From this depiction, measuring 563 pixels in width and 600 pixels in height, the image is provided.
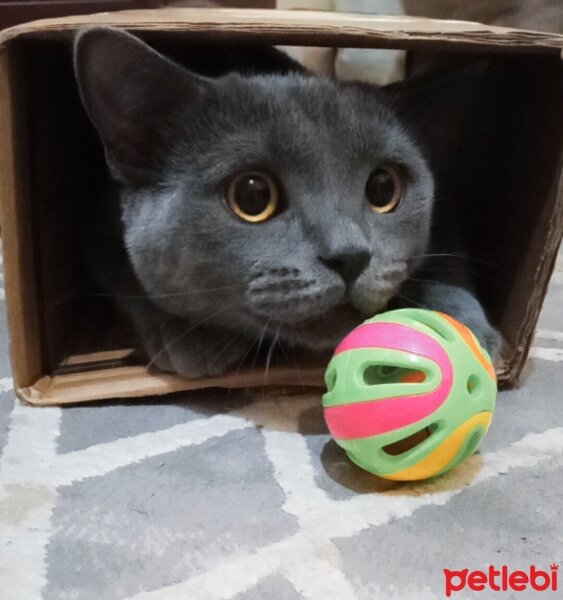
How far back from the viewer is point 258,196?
878mm

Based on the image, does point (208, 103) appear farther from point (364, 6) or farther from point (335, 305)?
point (364, 6)

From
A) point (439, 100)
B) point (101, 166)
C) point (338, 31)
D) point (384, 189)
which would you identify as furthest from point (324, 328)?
point (101, 166)

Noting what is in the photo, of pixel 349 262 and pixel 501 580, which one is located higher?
pixel 349 262

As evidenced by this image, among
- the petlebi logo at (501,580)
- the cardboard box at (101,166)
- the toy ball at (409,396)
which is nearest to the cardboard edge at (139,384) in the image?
the cardboard box at (101,166)

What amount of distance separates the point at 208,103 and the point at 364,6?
115 centimetres

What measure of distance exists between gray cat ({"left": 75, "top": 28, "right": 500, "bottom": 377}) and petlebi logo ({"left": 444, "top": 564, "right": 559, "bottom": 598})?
337 mm

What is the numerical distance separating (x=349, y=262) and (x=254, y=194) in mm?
160

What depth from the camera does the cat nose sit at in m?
0.80

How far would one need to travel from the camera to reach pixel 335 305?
85 cm

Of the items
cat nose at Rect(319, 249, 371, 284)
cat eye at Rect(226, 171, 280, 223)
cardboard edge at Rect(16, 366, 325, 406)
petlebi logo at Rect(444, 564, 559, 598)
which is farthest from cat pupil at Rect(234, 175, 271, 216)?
petlebi logo at Rect(444, 564, 559, 598)

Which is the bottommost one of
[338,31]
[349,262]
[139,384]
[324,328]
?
[139,384]

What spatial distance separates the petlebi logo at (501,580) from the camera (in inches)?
25.3

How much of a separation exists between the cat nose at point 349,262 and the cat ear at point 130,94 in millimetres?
302

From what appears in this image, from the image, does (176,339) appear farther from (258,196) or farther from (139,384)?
(258,196)
